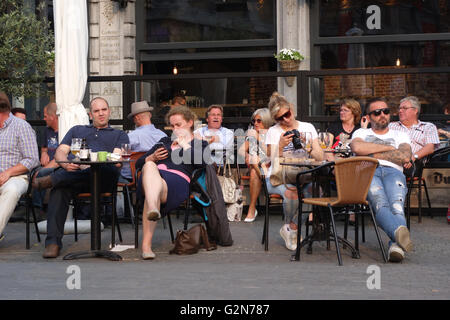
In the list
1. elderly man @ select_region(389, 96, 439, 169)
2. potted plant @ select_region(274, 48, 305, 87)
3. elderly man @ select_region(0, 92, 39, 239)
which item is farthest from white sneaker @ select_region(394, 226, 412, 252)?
potted plant @ select_region(274, 48, 305, 87)

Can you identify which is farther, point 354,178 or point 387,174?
point 387,174

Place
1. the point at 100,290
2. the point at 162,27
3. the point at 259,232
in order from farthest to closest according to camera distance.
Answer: the point at 162,27, the point at 259,232, the point at 100,290

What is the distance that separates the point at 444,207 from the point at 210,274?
204 inches

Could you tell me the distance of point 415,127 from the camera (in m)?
10.8

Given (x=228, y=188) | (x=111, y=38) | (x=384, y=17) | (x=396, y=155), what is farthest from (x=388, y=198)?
(x=111, y=38)

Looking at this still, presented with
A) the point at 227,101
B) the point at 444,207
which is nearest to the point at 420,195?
the point at 444,207

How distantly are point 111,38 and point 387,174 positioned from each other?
7.34 m

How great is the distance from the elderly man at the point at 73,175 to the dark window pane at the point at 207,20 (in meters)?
5.38

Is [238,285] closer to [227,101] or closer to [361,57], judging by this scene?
[227,101]

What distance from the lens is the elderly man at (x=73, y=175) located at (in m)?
8.48

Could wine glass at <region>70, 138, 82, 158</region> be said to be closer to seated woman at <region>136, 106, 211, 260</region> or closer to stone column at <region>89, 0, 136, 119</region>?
seated woman at <region>136, 106, 211, 260</region>

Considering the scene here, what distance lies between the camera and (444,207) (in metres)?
11.2

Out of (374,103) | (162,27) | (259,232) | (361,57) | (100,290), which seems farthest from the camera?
(162,27)

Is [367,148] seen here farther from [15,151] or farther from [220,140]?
[15,151]
